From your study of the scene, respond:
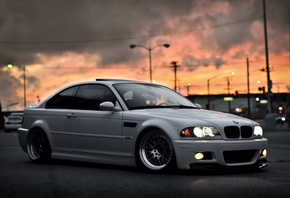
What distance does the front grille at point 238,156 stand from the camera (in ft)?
23.8

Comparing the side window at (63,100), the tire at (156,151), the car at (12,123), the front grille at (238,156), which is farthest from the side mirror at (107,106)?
the car at (12,123)

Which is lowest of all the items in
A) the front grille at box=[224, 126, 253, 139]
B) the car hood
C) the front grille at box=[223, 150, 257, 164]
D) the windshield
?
the front grille at box=[223, 150, 257, 164]

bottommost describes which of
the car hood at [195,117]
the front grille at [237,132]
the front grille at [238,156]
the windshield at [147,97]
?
the front grille at [238,156]

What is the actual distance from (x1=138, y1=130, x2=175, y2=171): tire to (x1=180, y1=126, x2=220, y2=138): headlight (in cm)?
30

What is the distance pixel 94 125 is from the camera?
845 centimetres

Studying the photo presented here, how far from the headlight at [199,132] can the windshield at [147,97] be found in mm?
1248

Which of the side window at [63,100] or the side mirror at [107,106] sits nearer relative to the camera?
the side mirror at [107,106]

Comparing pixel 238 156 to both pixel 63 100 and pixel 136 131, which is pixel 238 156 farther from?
pixel 63 100

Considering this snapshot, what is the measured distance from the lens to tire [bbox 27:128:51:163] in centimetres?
942

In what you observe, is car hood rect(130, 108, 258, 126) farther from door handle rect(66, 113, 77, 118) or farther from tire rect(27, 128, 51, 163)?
tire rect(27, 128, 51, 163)

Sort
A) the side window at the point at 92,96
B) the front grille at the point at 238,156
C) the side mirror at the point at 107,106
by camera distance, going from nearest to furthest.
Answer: the front grille at the point at 238,156, the side mirror at the point at 107,106, the side window at the point at 92,96

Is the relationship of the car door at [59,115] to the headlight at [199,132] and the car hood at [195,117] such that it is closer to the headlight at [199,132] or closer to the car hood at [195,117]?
the car hood at [195,117]

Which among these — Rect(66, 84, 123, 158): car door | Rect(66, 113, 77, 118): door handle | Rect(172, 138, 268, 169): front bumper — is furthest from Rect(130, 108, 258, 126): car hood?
Rect(66, 113, 77, 118): door handle

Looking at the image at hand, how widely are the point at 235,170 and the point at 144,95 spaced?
214 centimetres
